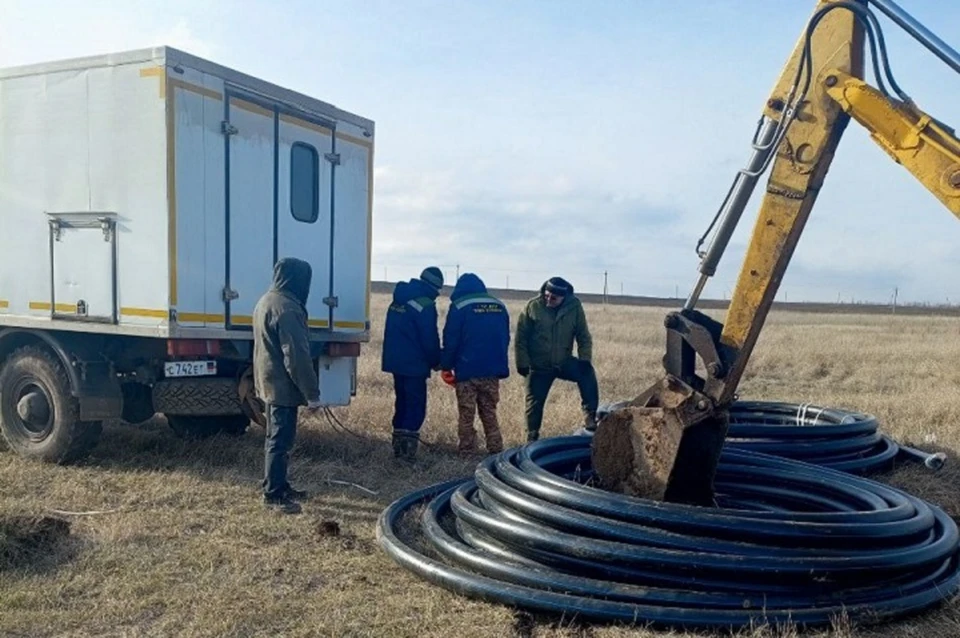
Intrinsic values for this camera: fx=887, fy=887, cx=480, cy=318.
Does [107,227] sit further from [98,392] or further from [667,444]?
[667,444]

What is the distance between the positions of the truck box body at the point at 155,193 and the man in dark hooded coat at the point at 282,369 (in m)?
0.92

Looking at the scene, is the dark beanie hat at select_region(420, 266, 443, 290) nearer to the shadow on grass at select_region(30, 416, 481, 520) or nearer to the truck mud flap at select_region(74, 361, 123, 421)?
the shadow on grass at select_region(30, 416, 481, 520)

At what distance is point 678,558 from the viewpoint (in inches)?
170

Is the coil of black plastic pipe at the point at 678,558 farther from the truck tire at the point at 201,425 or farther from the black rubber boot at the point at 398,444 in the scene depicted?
the truck tire at the point at 201,425

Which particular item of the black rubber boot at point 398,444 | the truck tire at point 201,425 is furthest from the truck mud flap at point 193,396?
the black rubber boot at point 398,444

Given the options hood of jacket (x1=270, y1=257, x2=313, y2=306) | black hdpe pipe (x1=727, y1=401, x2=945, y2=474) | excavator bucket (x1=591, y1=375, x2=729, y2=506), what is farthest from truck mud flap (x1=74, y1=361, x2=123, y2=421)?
black hdpe pipe (x1=727, y1=401, x2=945, y2=474)

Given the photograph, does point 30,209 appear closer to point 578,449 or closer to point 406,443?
point 406,443

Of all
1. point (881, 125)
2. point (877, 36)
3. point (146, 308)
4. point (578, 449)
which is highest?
point (877, 36)

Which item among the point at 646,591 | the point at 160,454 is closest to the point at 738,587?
the point at 646,591

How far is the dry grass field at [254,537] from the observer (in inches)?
168

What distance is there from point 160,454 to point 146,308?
1.70 meters

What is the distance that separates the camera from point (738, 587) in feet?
14.1

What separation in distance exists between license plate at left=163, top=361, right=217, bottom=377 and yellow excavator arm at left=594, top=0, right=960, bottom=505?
12.1 feet

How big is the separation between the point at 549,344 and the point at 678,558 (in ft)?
14.6
